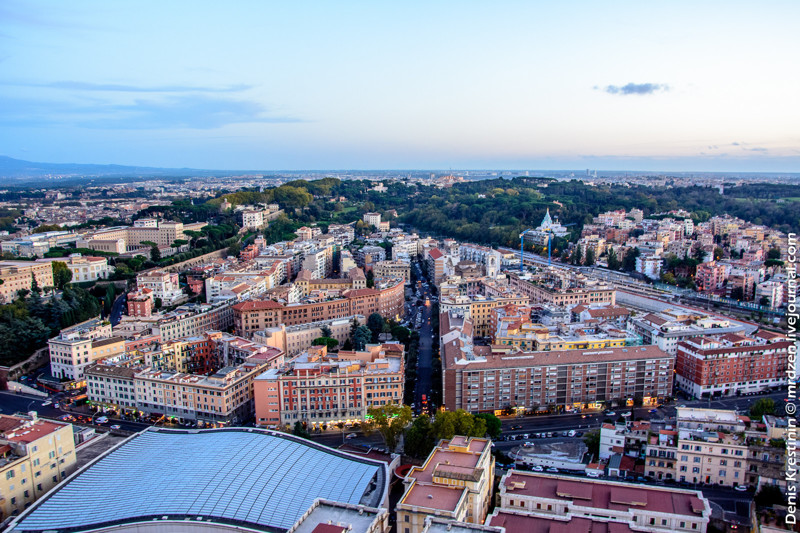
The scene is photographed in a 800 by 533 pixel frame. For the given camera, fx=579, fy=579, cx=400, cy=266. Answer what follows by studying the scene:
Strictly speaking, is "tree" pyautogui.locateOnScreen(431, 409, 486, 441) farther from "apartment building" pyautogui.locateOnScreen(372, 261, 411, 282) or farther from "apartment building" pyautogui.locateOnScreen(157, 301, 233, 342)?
"apartment building" pyautogui.locateOnScreen(372, 261, 411, 282)

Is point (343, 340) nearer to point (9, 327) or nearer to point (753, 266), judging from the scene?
point (9, 327)

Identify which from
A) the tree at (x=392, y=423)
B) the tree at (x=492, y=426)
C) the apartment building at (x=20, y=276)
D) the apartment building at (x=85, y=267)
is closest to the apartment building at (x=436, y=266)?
the apartment building at (x=85, y=267)

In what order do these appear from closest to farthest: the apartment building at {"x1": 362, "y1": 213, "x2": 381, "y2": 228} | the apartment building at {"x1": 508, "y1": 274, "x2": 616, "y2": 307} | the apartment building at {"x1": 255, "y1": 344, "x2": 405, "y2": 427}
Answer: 1. the apartment building at {"x1": 255, "y1": 344, "x2": 405, "y2": 427}
2. the apartment building at {"x1": 508, "y1": 274, "x2": 616, "y2": 307}
3. the apartment building at {"x1": 362, "y1": 213, "x2": 381, "y2": 228}

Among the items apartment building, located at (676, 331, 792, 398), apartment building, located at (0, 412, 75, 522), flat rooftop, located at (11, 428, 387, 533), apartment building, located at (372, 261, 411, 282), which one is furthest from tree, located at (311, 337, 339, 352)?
apartment building, located at (372, 261, 411, 282)

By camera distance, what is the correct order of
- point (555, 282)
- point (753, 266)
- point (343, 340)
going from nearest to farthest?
point (343, 340), point (555, 282), point (753, 266)

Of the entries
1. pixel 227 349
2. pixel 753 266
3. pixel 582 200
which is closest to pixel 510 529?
pixel 227 349

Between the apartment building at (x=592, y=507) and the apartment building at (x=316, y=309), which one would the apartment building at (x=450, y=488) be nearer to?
the apartment building at (x=592, y=507)

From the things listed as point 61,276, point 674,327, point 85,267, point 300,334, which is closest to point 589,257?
point 674,327

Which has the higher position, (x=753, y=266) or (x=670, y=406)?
(x=753, y=266)
